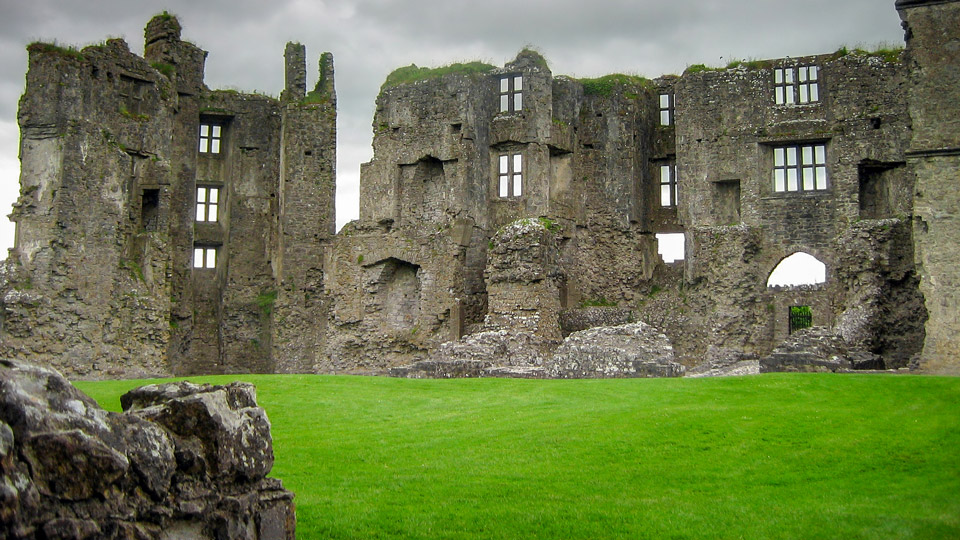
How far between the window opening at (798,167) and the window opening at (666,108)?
4.37 meters

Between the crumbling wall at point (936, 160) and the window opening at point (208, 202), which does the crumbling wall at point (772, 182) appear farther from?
the window opening at point (208, 202)

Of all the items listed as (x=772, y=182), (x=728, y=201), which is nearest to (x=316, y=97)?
(x=728, y=201)

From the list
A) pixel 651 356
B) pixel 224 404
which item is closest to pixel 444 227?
pixel 651 356

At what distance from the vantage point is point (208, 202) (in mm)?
39375

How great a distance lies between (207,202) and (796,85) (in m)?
20.7

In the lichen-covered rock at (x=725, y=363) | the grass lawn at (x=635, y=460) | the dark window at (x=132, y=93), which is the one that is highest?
the dark window at (x=132, y=93)

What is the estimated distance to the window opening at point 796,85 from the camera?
1313 inches

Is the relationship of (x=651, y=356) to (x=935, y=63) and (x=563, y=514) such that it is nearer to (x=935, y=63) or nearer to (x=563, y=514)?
(x=935, y=63)

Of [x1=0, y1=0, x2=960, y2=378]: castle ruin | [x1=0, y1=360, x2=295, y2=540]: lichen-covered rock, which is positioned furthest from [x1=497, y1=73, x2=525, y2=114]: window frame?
[x1=0, y1=360, x2=295, y2=540]: lichen-covered rock

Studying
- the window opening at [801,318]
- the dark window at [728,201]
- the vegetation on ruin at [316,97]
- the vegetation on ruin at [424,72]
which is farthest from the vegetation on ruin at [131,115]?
the window opening at [801,318]

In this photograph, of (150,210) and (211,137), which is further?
(211,137)

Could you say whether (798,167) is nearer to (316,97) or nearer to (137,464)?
(316,97)

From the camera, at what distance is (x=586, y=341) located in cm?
2716

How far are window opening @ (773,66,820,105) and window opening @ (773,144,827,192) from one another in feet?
4.78
